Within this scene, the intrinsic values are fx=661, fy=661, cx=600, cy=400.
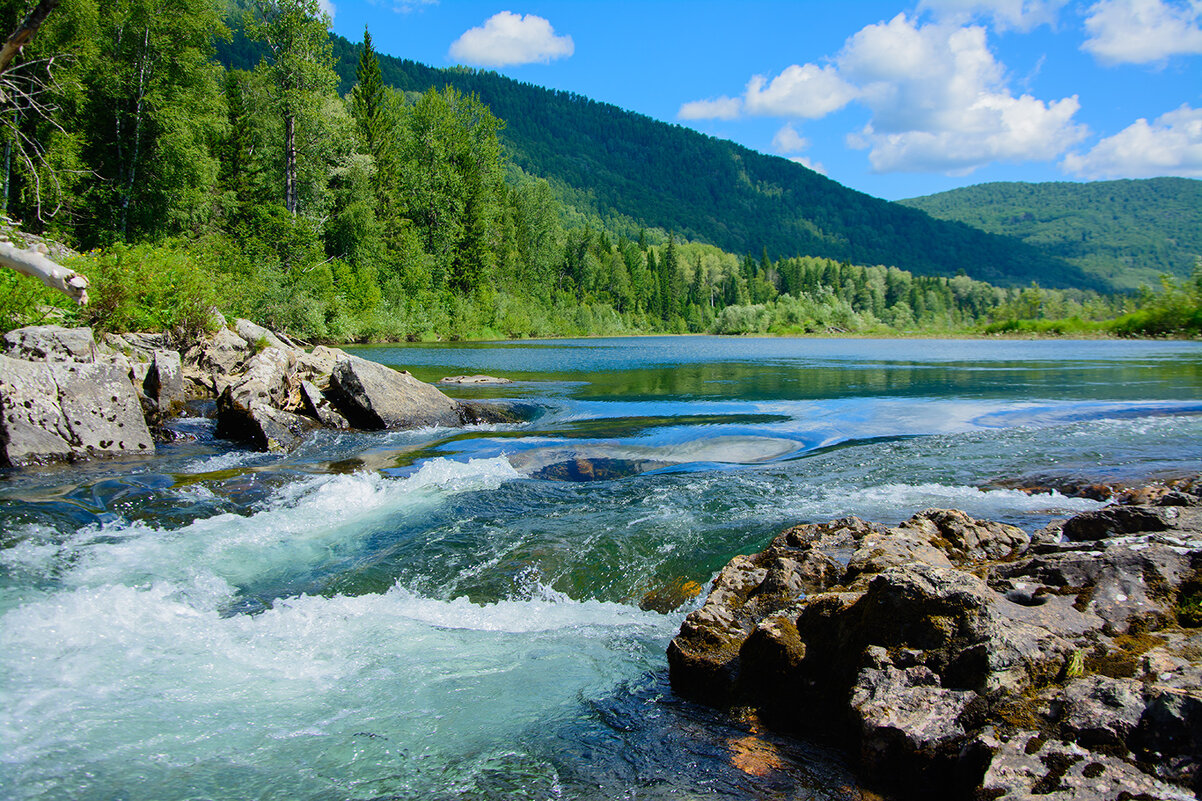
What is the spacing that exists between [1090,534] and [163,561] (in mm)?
8515

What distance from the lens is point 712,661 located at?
432 cm

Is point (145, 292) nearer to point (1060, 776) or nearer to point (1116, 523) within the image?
point (1116, 523)

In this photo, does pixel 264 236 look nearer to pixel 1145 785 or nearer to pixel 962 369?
pixel 962 369

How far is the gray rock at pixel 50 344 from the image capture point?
12.2 meters

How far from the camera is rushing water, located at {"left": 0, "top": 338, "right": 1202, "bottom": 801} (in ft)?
12.1

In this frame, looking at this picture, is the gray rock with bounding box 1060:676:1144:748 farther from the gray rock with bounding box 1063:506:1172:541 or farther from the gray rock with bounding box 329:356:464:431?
the gray rock with bounding box 329:356:464:431

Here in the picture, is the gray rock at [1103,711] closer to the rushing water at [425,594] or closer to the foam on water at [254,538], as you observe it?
the rushing water at [425,594]

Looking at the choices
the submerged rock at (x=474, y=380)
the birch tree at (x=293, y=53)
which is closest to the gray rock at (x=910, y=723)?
the submerged rock at (x=474, y=380)

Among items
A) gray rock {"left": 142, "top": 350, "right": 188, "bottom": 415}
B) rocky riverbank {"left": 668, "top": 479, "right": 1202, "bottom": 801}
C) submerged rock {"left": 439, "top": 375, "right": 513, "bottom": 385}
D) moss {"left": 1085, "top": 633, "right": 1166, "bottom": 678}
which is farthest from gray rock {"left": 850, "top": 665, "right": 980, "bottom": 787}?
submerged rock {"left": 439, "top": 375, "right": 513, "bottom": 385}

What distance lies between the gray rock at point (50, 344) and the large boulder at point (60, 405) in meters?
0.01

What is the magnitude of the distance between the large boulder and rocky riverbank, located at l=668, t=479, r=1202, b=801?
37.0 ft

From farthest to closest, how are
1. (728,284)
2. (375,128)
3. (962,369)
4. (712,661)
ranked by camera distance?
(728,284), (375,128), (962,369), (712,661)

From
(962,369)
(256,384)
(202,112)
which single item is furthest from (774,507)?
(202,112)

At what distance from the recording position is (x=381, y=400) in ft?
48.1
